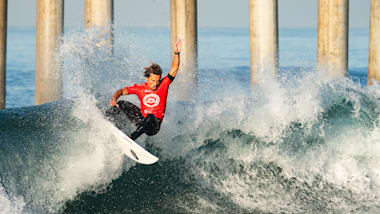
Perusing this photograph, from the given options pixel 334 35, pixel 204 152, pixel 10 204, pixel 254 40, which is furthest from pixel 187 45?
pixel 10 204

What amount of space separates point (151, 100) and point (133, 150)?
2.52 ft

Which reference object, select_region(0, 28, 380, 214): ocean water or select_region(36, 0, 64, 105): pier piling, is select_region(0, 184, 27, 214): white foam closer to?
select_region(0, 28, 380, 214): ocean water

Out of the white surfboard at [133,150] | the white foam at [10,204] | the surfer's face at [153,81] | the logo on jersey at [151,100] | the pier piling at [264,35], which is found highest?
the pier piling at [264,35]

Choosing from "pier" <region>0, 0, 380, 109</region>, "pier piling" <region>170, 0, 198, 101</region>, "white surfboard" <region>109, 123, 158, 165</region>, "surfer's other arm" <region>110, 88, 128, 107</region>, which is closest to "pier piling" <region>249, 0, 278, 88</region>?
"pier" <region>0, 0, 380, 109</region>

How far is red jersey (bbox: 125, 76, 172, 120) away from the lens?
339 inches

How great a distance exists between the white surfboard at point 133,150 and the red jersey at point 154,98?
45cm

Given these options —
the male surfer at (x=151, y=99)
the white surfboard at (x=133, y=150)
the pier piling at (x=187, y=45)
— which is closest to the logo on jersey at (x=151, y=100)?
the male surfer at (x=151, y=99)

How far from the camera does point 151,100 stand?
28.3ft

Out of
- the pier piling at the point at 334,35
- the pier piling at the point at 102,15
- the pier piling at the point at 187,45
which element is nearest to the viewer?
the pier piling at the point at 102,15

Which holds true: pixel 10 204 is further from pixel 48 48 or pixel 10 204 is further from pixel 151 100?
pixel 48 48

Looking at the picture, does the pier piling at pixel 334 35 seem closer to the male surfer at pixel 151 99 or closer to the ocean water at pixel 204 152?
the ocean water at pixel 204 152

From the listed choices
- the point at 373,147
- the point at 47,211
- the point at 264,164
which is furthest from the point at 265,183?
the point at 47,211

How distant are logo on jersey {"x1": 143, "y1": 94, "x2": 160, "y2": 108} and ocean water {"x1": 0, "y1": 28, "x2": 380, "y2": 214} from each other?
992mm

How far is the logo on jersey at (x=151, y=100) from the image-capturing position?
861cm
